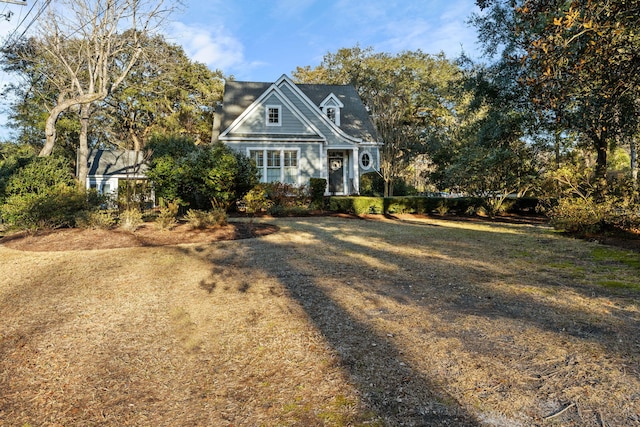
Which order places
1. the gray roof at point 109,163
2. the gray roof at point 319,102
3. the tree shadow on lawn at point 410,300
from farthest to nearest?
the gray roof at point 109,163 < the gray roof at point 319,102 < the tree shadow on lawn at point 410,300

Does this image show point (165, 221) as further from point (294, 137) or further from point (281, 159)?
point (294, 137)

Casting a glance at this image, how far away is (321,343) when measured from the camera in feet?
11.3

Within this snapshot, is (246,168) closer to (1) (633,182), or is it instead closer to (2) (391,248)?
(2) (391,248)

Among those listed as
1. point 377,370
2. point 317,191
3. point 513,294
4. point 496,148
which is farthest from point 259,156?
point 377,370

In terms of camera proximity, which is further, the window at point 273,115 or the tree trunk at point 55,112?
the window at point 273,115

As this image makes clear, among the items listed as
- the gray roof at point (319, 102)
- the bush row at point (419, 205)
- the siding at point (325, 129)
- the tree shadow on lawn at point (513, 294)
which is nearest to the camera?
the tree shadow on lawn at point (513, 294)

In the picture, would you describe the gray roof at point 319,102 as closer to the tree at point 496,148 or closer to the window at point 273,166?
the window at point 273,166

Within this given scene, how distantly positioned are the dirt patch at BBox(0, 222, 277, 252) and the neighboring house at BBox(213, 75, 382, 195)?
8.56 metres

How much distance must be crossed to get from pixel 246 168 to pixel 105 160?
2016cm

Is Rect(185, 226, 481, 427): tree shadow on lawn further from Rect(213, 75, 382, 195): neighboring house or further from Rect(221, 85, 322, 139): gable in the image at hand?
Rect(221, 85, 322, 139): gable

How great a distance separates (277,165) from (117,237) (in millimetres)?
11301

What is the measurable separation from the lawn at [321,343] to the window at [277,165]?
1289 centimetres

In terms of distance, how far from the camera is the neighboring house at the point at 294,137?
1947 centimetres

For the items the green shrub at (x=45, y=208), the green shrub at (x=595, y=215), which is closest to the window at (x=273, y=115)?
the green shrub at (x=45, y=208)
